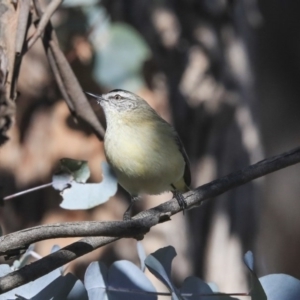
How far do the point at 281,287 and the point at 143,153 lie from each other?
3.71 feet

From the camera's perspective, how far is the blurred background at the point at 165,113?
122 inches

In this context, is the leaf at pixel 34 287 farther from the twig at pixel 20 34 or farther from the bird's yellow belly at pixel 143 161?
the bird's yellow belly at pixel 143 161

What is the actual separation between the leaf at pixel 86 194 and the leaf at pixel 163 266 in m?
0.43

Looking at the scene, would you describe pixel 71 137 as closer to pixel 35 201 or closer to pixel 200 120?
pixel 35 201

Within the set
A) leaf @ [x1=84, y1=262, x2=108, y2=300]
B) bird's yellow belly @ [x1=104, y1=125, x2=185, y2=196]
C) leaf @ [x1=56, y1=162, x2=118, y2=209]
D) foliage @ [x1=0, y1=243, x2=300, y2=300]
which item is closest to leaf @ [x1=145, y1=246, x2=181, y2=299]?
foliage @ [x1=0, y1=243, x2=300, y2=300]

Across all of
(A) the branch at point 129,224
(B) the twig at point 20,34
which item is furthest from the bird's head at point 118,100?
(A) the branch at point 129,224

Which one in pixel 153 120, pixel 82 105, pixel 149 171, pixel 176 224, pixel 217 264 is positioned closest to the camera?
pixel 82 105

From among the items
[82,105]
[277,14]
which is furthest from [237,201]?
[277,14]

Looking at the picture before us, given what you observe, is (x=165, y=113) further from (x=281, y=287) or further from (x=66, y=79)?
(x=281, y=287)

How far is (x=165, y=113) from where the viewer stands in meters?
3.78

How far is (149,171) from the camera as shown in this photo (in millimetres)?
2521

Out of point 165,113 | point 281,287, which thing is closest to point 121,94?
point 165,113

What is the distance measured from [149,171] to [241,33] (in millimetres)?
2155

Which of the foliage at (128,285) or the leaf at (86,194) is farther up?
the leaf at (86,194)
